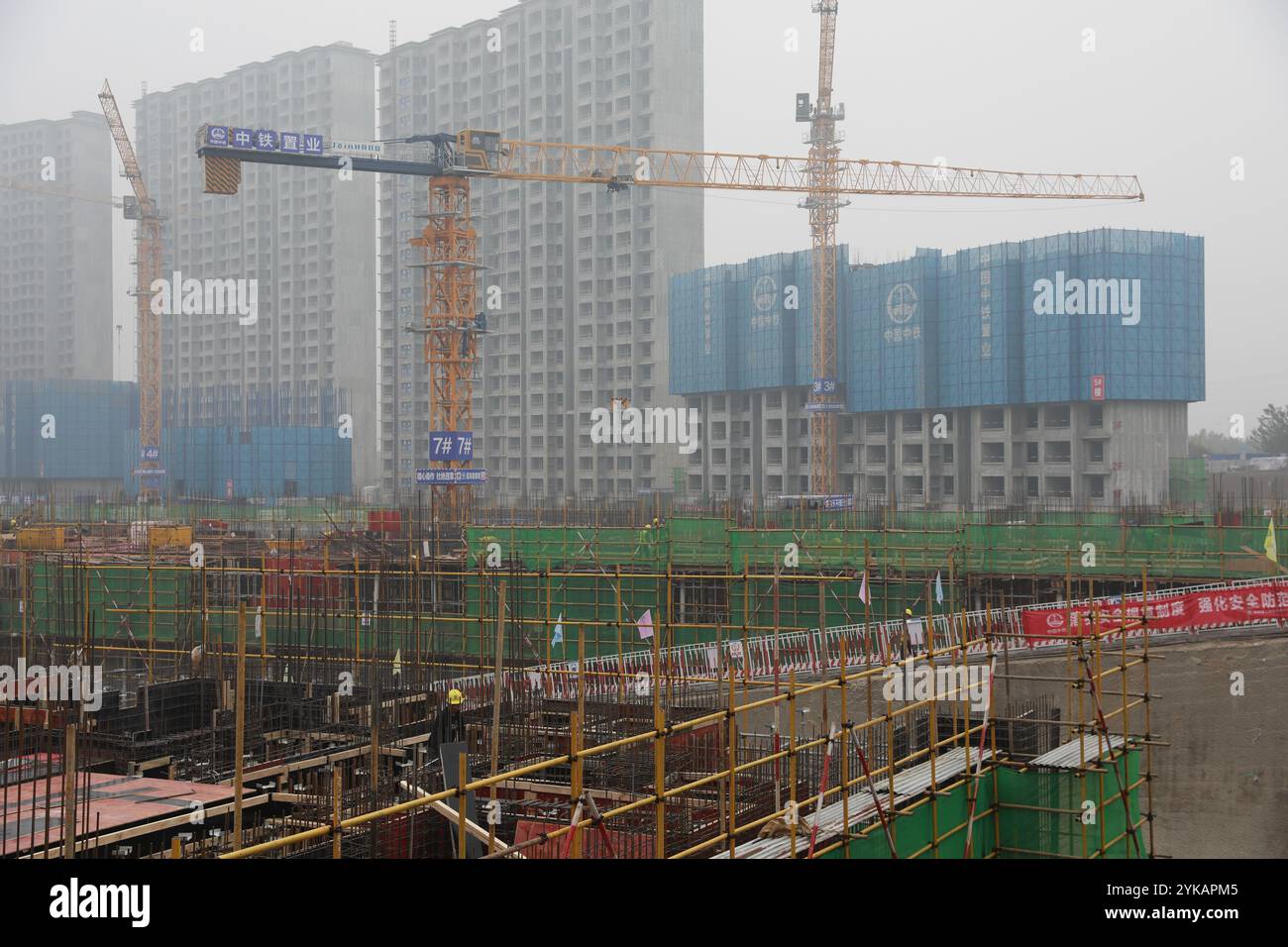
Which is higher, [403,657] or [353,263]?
[353,263]

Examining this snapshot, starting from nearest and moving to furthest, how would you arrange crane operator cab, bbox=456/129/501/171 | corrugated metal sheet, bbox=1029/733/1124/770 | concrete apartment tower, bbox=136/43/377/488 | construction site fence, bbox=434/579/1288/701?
corrugated metal sheet, bbox=1029/733/1124/770 → construction site fence, bbox=434/579/1288/701 → crane operator cab, bbox=456/129/501/171 → concrete apartment tower, bbox=136/43/377/488

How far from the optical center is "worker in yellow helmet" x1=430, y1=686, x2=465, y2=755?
12359 millimetres

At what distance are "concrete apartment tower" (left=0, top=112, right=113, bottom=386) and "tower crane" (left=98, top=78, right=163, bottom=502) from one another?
125 ft

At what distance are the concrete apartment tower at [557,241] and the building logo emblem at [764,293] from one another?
1204 cm

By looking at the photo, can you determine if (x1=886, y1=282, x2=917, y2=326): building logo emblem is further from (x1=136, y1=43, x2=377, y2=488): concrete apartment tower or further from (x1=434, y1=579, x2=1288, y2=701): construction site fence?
(x1=136, y1=43, x2=377, y2=488): concrete apartment tower

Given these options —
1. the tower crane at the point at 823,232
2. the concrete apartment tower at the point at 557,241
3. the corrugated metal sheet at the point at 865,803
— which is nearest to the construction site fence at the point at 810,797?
the corrugated metal sheet at the point at 865,803

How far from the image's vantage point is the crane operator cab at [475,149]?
43.2 m

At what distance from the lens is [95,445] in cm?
9850

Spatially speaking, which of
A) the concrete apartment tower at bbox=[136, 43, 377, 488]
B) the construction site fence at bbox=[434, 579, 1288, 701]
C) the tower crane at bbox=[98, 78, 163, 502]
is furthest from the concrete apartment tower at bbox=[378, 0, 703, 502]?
the construction site fence at bbox=[434, 579, 1288, 701]

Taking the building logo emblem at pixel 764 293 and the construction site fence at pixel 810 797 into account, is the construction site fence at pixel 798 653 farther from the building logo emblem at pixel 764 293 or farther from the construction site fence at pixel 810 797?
the building logo emblem at pixel 764 293

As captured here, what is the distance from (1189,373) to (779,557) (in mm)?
41059

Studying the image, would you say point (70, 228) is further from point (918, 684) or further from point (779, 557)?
point (918, 684)

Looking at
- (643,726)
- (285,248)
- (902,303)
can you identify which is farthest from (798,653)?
(285,248)
